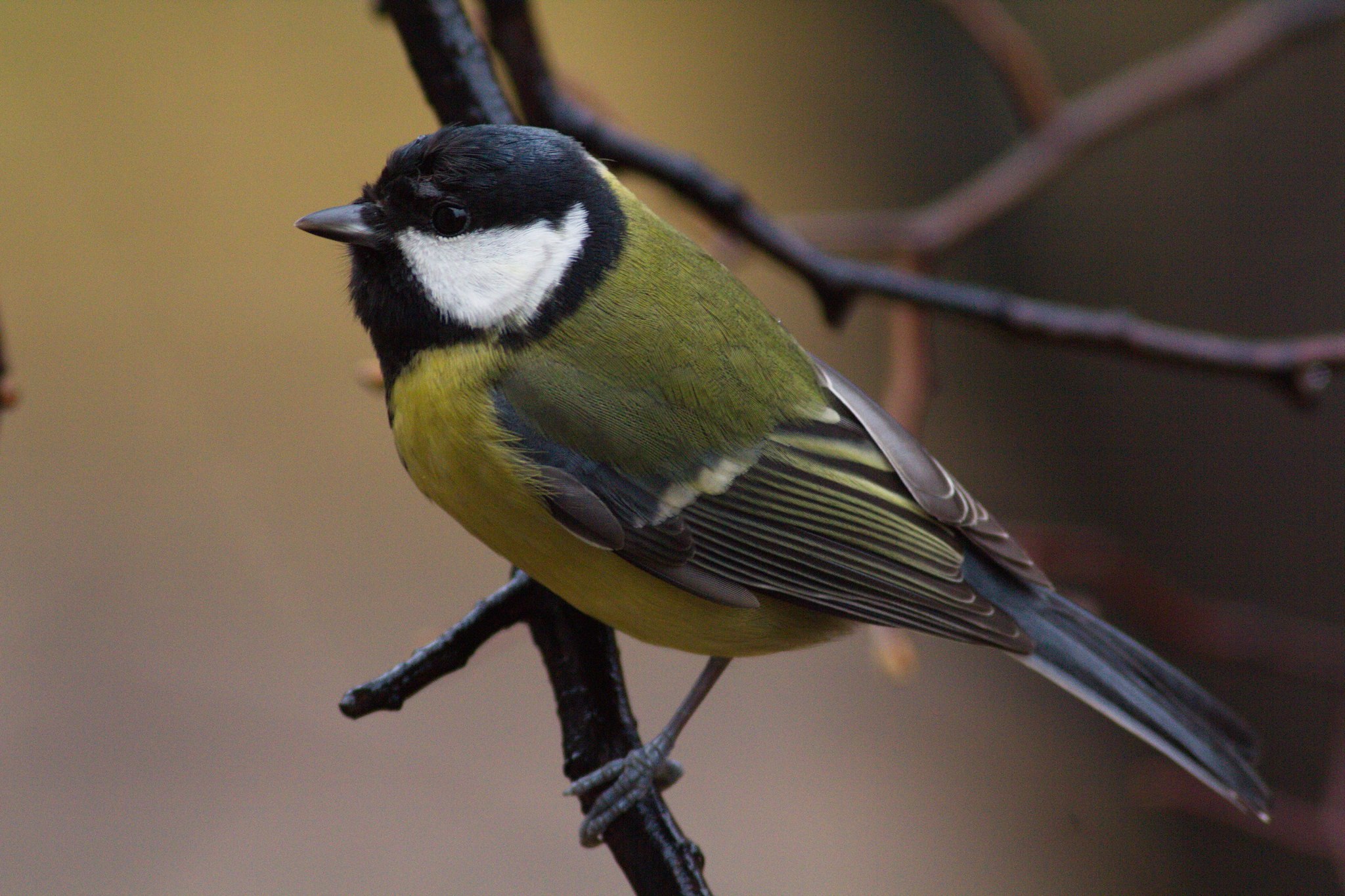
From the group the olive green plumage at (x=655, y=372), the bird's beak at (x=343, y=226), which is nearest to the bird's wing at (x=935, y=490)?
the olive green plumage at (x=655, y=372)

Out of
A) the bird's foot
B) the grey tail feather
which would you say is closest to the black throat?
the bird's foot

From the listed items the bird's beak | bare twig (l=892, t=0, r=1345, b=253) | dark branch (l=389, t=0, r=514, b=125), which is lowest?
bare twig (l=892, t=0, r=1345, b=253)

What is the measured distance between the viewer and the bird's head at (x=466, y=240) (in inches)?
66.5

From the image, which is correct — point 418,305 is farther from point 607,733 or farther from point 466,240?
point 607,733

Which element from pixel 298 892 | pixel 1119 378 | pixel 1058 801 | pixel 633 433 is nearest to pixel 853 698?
pixel 1058 801

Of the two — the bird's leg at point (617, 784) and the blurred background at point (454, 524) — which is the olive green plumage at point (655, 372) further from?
the blurred background at point (454, 524)

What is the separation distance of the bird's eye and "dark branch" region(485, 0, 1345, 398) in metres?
0.45

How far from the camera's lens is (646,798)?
63.9 inches

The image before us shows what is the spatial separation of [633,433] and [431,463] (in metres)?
0.27

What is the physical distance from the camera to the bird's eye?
1711mm

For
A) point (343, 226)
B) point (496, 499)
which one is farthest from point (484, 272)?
point (496, 499)

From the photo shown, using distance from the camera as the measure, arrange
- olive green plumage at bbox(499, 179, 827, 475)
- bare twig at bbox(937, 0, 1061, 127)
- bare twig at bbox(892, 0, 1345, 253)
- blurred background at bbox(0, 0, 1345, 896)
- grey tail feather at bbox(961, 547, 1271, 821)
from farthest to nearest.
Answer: blurred background at bbox(0, 0, 1345, 896) → bare twig at bbox(892, 0, 1345, 253) → bare twig at bbox(937, 0, 1061, 127) → grey tail feather at bbox(961, 547, 1271, 821) → olive green plumage at bbox(499, 179, 827, 475)

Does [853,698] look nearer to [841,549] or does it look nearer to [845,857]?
[845,857]

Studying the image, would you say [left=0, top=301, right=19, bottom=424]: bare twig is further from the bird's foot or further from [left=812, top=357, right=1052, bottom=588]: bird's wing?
[left=812, top=357, right=1052, bottom=588]: bird's wing
